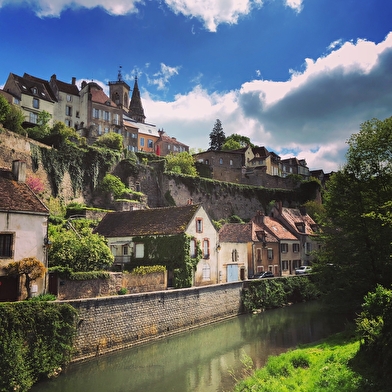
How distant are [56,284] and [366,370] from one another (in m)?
15.2

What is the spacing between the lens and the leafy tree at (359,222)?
21.8 metres

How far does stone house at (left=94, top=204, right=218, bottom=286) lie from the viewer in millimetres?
29188

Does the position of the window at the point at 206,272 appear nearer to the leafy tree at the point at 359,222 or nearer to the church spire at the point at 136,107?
the leafy tree at the point at 359,222

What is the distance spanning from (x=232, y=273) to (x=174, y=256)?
26.7 feet

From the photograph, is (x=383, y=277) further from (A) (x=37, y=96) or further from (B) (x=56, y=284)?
(A) (x=37, y=96)

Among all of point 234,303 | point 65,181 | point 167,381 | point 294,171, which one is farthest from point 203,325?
point 294,171

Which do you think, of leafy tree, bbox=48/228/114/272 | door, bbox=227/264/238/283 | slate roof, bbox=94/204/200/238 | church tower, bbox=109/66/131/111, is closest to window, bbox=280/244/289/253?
door, bbox=227/264/238/283

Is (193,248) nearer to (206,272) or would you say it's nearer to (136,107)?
(206,272)

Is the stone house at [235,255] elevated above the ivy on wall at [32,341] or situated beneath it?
elevated above

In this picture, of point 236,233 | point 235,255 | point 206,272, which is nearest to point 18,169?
point 206,272

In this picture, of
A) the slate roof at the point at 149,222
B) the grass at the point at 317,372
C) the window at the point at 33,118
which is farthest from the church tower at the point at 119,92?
the grass at the point at 317,372

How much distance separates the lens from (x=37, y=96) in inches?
2105

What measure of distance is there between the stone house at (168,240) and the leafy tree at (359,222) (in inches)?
377

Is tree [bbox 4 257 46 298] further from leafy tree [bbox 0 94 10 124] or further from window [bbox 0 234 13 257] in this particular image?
leafy tree [bbox 0 94 10 124]
